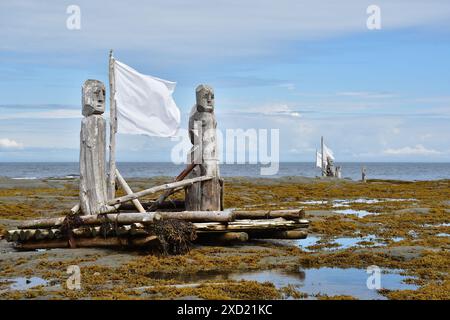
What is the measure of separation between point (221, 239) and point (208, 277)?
3.95 m

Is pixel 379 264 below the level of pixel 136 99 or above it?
below

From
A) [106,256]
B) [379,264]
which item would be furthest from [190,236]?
[379,264]

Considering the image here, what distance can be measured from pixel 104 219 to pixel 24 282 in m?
3.66

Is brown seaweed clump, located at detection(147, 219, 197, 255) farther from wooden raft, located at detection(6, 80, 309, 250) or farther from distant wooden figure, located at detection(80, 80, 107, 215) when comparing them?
distant wooden figure, located at detection(80, 80, 107, 215)

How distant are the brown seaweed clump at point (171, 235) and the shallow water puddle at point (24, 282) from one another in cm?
328

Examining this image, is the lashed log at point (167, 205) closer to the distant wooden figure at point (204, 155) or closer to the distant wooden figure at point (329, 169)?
the distant wooden figure at point (204, 155)

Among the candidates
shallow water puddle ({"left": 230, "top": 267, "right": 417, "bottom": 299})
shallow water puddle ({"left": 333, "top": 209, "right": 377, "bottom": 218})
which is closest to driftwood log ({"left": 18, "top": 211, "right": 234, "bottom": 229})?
shallow water puddle ({"left": 230, "top": 267, "right": 417, "bottom": 299})

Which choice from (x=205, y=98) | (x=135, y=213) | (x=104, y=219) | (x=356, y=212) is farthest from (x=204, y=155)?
(x=356, y=212)

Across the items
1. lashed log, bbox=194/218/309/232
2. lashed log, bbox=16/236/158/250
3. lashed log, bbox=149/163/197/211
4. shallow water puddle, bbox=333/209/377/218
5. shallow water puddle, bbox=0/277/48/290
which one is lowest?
shallow water puddle, bbox=333/209/377/218

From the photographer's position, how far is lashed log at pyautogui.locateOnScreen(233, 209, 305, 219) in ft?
57.5

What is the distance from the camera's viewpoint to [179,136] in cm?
1736

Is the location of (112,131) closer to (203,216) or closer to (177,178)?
(177,178)

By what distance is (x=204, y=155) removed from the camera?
58.5ft
